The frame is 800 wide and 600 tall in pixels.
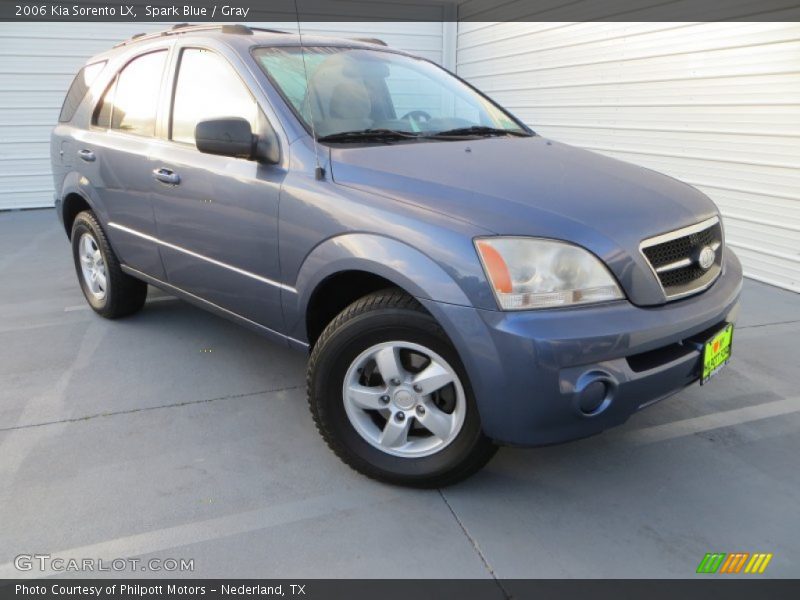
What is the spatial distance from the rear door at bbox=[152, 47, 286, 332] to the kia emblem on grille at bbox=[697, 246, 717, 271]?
1668 millimetres

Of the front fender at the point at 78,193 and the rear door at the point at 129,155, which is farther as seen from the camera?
the front fender at the point at 78,193

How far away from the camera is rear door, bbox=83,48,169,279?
135 inches

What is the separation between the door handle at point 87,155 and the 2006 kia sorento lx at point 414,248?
52cm

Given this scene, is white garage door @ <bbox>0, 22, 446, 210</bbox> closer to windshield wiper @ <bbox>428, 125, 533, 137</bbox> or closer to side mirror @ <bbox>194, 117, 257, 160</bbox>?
windshield wiper @ <bbox>428, 125, 533, 137</bbox>

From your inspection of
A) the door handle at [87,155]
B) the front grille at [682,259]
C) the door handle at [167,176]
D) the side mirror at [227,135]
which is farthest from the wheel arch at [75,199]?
the front grille at [682,259]

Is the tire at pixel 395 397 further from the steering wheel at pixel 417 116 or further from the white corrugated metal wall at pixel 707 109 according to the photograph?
the white corrugated metal wall at pixel 707 109

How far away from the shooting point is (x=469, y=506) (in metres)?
2.34

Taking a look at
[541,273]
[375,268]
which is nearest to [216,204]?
[375,268]

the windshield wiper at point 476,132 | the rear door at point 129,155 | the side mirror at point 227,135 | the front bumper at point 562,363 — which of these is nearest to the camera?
the front bumper at point 562,363

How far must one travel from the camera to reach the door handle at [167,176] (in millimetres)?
3111

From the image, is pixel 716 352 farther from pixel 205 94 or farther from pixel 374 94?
pixel 205 94

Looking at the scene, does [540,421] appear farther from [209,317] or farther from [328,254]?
[209,317]

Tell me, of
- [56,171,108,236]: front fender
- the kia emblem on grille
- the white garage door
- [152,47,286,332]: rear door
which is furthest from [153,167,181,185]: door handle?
the white garage door

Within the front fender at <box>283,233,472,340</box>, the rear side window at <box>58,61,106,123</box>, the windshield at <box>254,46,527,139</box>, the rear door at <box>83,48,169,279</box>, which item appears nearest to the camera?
the front fender at <box>283,233,472,340</box>
